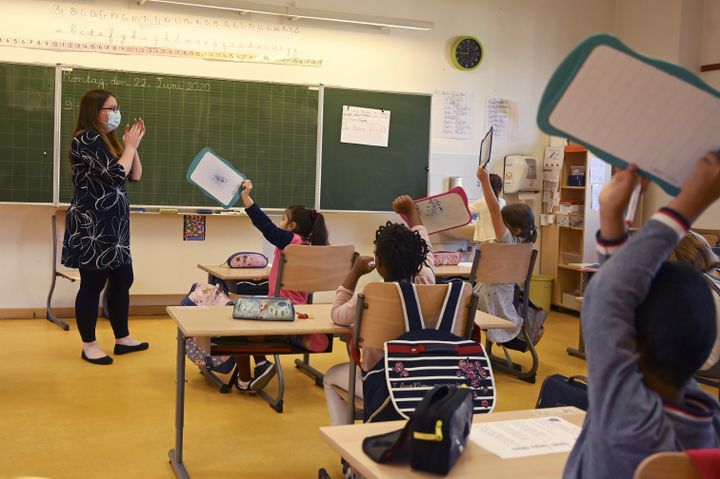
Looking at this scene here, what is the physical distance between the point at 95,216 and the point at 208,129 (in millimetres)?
1857

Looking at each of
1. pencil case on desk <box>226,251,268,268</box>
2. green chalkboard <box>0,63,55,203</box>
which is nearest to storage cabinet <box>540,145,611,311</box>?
pencil case on desk <box>226,251,268,268</box>

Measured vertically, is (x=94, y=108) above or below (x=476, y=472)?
above

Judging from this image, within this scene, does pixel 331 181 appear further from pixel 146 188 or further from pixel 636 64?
pixel 636 64

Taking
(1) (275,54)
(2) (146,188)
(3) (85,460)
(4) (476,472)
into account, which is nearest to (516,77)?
(1) (275,54)

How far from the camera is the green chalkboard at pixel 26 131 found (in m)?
5.69

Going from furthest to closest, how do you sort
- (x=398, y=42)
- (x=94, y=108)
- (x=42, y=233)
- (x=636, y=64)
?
(x=398, y=42), (x=42, y=233), (x=94, y=108), (x=636, y=64)

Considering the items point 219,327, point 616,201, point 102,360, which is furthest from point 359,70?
point 616,201

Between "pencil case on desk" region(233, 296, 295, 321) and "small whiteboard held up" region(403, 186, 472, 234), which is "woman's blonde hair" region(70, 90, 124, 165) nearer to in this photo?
"small whiteboard held up" region(403, 186, 472, 234)

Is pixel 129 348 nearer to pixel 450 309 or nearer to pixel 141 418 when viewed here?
pixel 141 418

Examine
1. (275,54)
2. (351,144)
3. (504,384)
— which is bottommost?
(504,384)

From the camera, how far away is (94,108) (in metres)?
4.46

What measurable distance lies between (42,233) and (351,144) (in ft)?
8.43

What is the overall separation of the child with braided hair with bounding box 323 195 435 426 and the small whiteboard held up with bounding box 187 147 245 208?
4.07 feet

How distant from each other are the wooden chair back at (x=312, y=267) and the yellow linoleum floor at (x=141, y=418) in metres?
0.62
